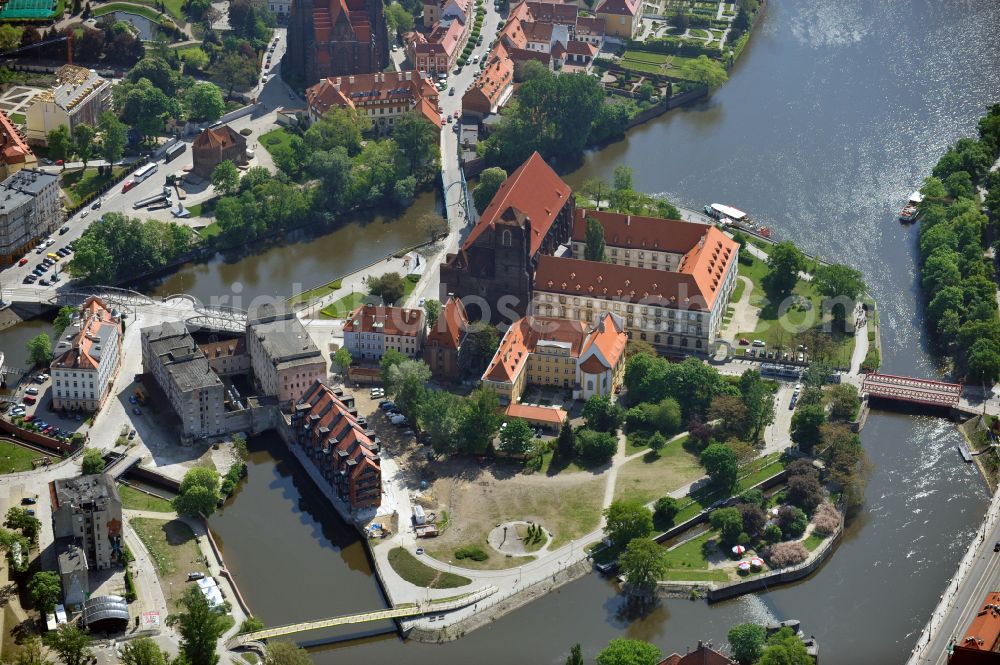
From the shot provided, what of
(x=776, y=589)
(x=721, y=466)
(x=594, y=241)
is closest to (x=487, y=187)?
(x=594, y=241)

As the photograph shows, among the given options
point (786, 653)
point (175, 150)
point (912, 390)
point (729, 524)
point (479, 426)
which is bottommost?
point (786, 653)

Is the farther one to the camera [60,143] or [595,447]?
[60,143]

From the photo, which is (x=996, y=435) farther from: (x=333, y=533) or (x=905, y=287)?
(x=333, y=533)

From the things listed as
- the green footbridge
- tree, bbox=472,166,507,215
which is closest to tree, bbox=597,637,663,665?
the green footbridge

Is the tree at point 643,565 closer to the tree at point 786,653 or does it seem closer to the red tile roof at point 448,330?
the tree at point 786,653

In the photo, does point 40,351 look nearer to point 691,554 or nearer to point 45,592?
point 45,592

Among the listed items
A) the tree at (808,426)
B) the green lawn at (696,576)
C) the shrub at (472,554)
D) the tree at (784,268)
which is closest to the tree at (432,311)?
the shrub at (472,554)

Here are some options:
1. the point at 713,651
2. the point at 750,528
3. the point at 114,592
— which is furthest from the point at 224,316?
the point at 713,651
